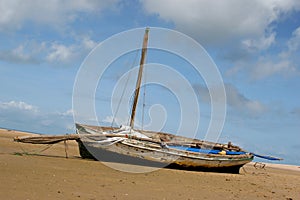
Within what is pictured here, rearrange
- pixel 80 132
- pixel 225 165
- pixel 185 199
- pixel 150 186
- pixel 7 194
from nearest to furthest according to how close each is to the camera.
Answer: pixel 7 194 < pixel 185 199 < pixel 150 186 < pixel 80 132 < pixel 225 165

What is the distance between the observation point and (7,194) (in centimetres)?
934

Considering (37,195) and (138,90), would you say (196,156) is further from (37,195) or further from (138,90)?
(37,195)

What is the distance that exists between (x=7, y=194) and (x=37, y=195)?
0.70 metres

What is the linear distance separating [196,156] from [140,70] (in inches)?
293

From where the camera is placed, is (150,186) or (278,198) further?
(278,198)

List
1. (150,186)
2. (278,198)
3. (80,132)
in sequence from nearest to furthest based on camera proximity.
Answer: (150,186) < (278,198) < (80,132)

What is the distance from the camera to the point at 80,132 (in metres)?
25.4

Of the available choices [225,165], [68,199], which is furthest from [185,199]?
[225,165]

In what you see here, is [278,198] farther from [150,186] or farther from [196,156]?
[196,156]

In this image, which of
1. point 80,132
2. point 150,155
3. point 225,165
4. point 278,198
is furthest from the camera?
point 225,165

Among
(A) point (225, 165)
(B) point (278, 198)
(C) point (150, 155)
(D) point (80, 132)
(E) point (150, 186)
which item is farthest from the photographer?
(A) point (225, 165)

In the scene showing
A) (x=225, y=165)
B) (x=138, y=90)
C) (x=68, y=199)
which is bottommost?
(x=68, y=199)

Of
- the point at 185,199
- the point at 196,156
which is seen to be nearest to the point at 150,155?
the point at 196,156

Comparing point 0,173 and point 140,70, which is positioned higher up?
point 140,70
